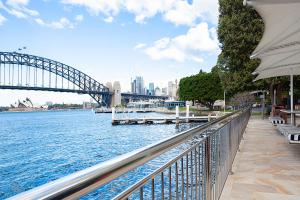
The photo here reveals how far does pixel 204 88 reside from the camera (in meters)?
59.8

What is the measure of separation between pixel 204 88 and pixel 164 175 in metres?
58.8

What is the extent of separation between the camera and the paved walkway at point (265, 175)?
387cm

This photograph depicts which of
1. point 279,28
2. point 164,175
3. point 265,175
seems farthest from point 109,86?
point 164,175

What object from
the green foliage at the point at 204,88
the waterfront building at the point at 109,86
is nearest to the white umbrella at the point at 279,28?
the green foliage at the point at 204,88

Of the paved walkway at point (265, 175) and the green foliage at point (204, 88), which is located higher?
the green foliage at point (204, 88)

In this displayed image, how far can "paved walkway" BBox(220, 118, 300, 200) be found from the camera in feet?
12.7

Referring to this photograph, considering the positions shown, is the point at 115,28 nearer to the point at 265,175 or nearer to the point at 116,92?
the point at 265,175

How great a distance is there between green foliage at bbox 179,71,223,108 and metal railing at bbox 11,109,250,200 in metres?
55.9

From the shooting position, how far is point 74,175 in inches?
35.2

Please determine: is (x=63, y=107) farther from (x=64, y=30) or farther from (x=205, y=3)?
(x=205, y=3)

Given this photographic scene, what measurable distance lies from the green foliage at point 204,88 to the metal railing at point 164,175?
55.9 meters

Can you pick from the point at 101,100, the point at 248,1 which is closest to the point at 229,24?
the point at 248,1

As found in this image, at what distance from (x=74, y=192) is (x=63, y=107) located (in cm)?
16019

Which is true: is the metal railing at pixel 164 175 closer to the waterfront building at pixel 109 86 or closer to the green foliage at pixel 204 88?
the green foliage at pixel 204 88
